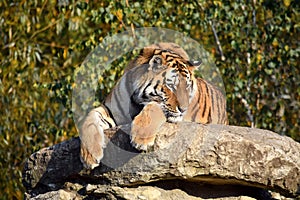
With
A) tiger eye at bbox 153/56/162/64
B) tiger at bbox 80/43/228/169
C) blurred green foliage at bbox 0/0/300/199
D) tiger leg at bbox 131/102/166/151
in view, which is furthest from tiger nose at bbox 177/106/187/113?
blurred green foliage at bbox 0/0/300/199

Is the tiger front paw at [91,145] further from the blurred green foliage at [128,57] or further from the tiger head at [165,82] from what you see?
the blurred green foliage at [128,57]

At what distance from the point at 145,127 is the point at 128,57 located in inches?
96.6

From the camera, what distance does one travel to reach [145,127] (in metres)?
3.69

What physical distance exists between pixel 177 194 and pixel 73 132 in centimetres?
310

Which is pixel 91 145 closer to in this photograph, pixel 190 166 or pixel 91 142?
pixel 91 142

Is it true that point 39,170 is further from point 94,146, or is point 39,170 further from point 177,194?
point 177,194

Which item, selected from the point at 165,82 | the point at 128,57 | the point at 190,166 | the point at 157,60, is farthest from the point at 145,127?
the point at 128,57

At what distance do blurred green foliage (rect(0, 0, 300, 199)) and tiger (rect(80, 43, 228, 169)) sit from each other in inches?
64.3

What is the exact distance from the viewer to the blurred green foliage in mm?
6270

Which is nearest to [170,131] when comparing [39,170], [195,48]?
[39,170]

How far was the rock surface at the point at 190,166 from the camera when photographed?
3699mm

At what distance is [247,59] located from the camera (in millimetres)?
6734

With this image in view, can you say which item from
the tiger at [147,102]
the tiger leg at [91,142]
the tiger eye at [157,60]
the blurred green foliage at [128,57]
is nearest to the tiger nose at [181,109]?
the tiger at [147,102]

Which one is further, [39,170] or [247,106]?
[247,106]
